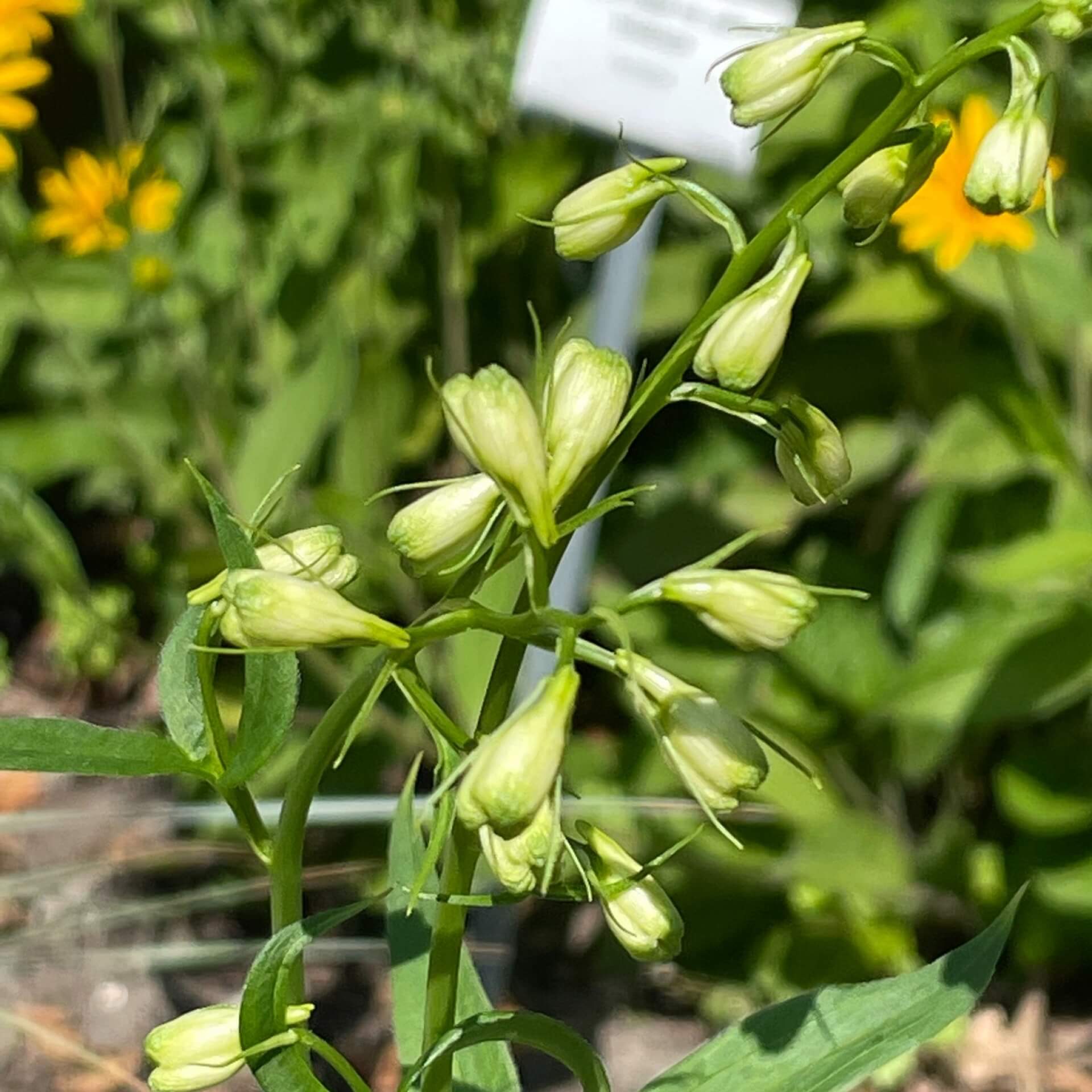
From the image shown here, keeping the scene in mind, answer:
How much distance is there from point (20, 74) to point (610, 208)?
55.0 inches

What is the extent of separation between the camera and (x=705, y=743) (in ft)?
1.99

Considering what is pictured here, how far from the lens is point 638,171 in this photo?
69 centimetres

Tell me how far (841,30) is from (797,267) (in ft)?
0.41

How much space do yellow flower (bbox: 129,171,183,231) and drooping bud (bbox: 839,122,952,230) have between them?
66.3 inches

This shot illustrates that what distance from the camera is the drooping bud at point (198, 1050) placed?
27.2 inches

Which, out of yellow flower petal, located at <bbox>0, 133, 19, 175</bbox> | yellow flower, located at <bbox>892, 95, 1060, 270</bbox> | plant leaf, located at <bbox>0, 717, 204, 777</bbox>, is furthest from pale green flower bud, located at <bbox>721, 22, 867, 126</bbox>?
yellow flower petal, located at <bbox>0, 133, 19, 175</bbox>

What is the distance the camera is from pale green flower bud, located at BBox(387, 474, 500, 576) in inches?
25.3

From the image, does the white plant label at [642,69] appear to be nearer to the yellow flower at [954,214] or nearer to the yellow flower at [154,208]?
the yellow flower at [954,214]

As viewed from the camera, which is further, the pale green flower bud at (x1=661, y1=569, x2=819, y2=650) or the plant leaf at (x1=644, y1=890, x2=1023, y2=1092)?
the plant leaf at (x1=644, y1=890, x2=1023, y2=1092)

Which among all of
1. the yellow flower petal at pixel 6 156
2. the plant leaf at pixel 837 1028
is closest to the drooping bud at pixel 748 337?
the plant leaf at pixel 837 1028

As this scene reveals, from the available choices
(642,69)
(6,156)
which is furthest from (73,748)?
(6,156)

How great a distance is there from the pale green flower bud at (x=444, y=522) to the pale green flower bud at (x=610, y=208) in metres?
0.14

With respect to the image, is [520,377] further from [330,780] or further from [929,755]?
[929,755]

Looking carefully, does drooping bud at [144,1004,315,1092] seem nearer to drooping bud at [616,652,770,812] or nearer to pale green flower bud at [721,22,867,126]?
drooping bud at [616,652,770,812]
